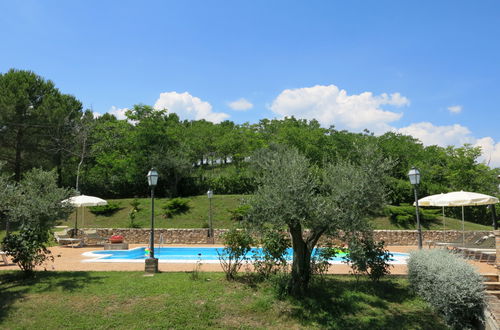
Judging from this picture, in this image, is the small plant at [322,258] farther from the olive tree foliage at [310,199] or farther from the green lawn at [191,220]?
the green lawn at [191,220]

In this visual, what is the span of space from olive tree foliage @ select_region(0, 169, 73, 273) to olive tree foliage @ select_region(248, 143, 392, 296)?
6.15 meters

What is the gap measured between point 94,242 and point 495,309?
62.5ft

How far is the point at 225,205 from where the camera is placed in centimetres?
2666

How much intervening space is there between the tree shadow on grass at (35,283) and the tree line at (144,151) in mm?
15347

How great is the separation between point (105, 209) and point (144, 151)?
288 inches

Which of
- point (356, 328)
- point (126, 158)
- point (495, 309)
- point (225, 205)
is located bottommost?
point (356, 328)

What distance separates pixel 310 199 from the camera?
748cm

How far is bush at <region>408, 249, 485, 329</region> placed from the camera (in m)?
6.81

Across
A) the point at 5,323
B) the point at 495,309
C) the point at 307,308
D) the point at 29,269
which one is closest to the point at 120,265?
the point at 29,269

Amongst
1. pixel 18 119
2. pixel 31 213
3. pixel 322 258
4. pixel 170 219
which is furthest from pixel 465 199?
pixel 18 119

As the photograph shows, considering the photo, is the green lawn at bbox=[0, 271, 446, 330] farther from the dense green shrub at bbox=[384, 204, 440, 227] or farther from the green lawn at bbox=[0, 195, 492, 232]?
the dense green shrub at bbox=[384, 204, 440, 227]

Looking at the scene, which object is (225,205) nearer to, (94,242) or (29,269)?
(94,242)

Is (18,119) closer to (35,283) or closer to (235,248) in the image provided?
(35,283)

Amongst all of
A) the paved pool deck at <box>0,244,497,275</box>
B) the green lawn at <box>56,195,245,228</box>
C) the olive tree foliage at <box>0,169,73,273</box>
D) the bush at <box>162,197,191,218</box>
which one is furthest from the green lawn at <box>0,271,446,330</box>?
the bush at <box>162,197,191,218</box>
